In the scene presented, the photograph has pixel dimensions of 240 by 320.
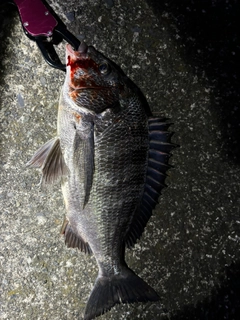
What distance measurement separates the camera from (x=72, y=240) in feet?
6.73

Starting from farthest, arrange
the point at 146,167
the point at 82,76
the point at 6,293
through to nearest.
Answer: the point at 6,293 < the point at 146,167 < the point at 82,76

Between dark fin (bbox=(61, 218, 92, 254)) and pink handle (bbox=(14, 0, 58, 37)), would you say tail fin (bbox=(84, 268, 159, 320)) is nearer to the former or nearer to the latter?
dark fin (bbox=(61, 218, 92, 254))

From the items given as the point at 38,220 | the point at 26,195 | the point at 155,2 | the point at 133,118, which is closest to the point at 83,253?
the point at 38,220

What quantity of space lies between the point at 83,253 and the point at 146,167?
0.66m

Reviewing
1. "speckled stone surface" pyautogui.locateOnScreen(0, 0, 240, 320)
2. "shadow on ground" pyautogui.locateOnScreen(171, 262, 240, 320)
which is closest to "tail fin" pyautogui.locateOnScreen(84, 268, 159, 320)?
"speckled stone surface" pyautogui.locateOnScreen(0, 0, 240, 320)

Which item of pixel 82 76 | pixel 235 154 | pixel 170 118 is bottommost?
pixel 235 154

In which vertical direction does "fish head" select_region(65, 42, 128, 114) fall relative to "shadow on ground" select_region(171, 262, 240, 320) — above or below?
above

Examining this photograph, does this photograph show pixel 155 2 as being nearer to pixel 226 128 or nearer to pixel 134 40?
pixel 134 40

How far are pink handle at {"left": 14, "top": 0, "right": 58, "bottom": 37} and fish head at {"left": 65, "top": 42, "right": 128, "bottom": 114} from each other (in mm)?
223

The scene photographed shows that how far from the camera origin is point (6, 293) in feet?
7.15

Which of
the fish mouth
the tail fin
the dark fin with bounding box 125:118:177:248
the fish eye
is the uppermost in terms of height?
the fish mouth

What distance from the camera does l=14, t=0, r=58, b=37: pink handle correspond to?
1.97 meters

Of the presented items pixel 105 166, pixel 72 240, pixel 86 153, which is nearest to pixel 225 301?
pixel 72 240

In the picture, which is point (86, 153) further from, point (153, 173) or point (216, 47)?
point (216, 47)
